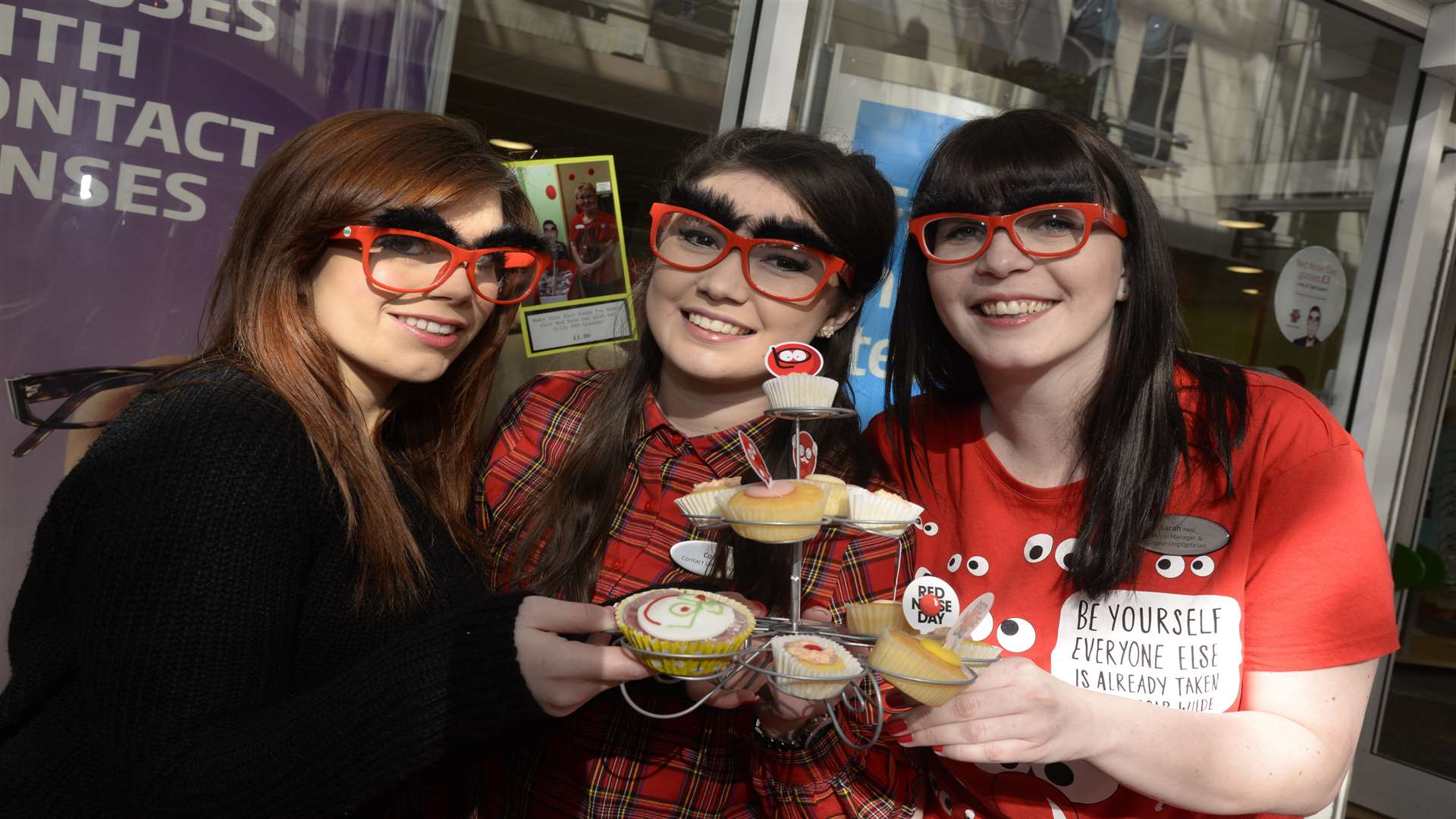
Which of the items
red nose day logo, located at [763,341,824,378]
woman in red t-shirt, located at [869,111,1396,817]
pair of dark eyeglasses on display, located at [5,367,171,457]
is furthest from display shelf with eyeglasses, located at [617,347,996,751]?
pair of dark eyeglasses on display, located at [5,367,171,457]

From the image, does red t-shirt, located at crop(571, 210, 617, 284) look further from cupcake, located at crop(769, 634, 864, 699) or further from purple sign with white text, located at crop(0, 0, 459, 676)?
cupcake, located at crop(769, 634, 864, 699)

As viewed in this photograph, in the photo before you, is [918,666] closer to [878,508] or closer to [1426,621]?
[878,508]

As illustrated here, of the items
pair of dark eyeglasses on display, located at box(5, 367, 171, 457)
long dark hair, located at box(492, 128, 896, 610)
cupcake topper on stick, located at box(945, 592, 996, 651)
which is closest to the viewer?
cupcake topper on stick, located at box(945, 592, 996, 651)

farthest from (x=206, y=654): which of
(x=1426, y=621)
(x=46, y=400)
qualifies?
(x=1426, y=621)

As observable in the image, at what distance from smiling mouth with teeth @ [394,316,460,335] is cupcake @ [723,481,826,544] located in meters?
0.70

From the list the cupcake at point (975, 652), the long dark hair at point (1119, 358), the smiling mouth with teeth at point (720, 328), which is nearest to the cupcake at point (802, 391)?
the cupcake at point (975, 652)

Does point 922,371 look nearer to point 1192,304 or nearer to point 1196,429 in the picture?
point 1196,429

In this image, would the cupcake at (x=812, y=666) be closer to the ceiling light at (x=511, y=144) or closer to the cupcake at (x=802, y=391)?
the cupcake at (x=802, y=391)

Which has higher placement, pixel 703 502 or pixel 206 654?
pixel 703 502

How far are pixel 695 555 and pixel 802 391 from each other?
50 cm

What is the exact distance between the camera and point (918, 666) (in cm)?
135

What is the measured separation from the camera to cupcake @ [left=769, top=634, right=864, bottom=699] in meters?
1.33

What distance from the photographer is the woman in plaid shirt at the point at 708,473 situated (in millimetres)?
1903

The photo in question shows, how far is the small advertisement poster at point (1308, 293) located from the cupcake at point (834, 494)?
4485 millimetres
